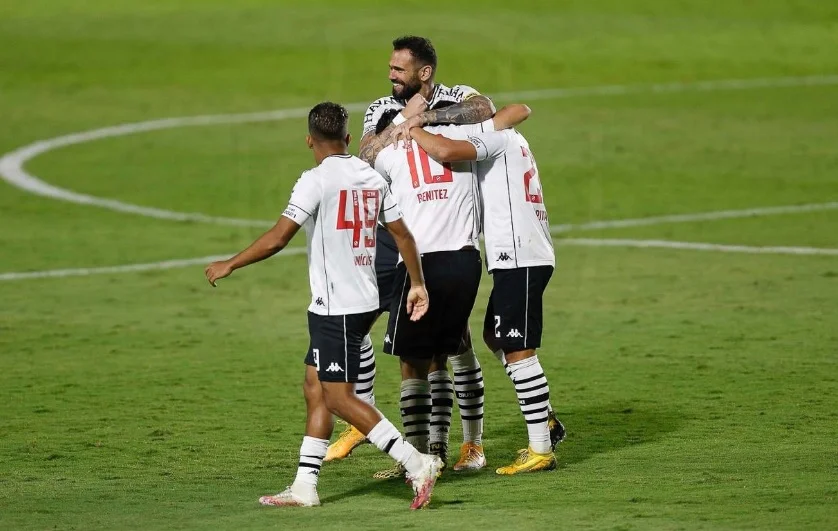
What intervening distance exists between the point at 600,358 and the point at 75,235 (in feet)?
23.0

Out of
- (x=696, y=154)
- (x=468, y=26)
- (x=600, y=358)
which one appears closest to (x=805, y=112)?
(x=696, y=154)

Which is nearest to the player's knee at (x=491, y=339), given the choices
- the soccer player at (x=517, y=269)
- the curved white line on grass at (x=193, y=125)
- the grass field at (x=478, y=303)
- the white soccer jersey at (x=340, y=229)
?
the soccer player at (x=517, y=269)

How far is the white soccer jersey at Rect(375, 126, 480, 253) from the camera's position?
781 centimetres

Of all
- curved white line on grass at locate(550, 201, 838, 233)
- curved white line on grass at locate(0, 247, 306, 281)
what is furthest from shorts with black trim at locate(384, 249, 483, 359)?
curved white line on grass at locate(550, 201, 838, 233)

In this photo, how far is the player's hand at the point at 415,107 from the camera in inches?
312

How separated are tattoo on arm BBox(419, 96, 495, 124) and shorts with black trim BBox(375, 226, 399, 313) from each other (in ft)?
3.63

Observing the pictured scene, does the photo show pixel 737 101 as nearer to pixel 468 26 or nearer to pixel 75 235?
pixel 468 26

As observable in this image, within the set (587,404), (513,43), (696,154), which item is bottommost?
(587,404)

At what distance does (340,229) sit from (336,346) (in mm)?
525

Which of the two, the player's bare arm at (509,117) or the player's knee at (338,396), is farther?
the player's bare arm at (509,117)

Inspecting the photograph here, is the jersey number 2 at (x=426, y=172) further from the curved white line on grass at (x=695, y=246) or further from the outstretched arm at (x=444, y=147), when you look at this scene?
the curved white line on grass at (x=695, y=246)

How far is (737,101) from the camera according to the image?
80.7ft

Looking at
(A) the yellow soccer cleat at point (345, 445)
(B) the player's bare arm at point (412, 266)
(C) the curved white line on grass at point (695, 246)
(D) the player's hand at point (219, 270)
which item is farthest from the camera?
(C) the curved white line on grass at point (695, 246)

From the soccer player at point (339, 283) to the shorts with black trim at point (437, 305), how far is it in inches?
22.3
